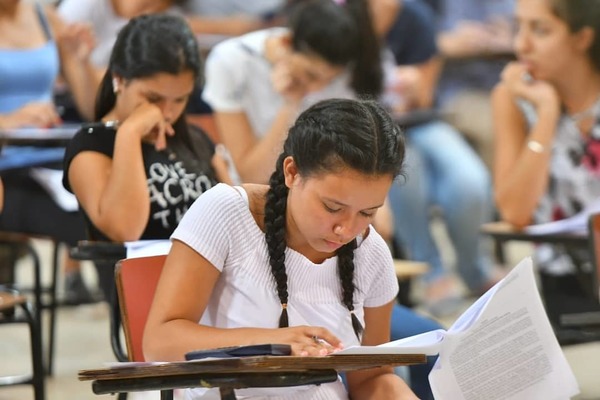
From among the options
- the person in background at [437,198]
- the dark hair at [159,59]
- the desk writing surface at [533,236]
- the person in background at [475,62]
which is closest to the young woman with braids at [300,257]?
the dark hair at [159,59]

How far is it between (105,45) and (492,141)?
2.07 metres

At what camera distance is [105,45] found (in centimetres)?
487

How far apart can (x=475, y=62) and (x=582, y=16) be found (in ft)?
7.21

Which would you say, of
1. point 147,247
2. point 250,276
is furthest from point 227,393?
point 147,247

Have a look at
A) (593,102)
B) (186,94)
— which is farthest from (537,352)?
(593,102)

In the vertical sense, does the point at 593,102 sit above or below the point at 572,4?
below

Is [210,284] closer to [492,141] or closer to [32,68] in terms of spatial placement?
[32,68]

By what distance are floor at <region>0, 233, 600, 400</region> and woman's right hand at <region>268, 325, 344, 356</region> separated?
1.79 meters

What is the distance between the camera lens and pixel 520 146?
374cm

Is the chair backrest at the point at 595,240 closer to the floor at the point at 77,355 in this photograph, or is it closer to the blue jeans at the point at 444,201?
the floor at the point at 77,355

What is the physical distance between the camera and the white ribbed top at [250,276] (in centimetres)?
202

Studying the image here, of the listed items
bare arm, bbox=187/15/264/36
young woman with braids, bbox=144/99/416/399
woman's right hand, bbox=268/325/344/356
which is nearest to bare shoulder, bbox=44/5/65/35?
bare arm, bbox=187/15/264/36

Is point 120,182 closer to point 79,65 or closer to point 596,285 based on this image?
point 596,285

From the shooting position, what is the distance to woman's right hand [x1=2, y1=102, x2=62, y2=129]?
160 inches
